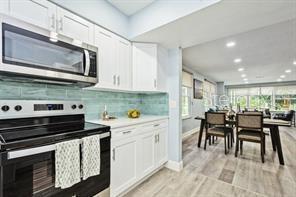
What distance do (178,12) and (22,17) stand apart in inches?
60.4

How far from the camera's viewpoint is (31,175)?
1009mm

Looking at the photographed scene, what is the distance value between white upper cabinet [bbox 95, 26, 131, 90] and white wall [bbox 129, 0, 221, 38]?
29cm

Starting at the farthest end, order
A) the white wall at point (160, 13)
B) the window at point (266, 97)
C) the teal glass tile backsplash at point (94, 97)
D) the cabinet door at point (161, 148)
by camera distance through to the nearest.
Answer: the window at point (266, 97), the cabinet door at point (161, 148), the white wall at point (160, 13), the teal glass tile backsplash at point (94, 97)

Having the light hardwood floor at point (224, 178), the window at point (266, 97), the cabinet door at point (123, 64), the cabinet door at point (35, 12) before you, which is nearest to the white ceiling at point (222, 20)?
the cabinet door at point (123, 64)

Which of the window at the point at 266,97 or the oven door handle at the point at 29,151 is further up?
the window at the point at 266,97

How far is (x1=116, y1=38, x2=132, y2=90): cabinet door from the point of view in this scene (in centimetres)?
214

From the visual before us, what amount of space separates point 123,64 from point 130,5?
0.83 m

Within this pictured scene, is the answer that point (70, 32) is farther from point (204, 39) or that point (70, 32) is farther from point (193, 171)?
point (193, 171)

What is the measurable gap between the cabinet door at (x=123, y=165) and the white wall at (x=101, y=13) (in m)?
1.54

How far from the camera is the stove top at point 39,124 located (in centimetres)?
102

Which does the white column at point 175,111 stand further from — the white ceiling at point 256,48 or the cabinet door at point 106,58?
the white ceiling at point 256,48

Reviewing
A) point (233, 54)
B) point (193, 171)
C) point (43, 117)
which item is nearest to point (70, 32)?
point (43, 117)

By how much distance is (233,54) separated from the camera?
13.1ft

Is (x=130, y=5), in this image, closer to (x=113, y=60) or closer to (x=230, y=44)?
(x=113, y=60)
